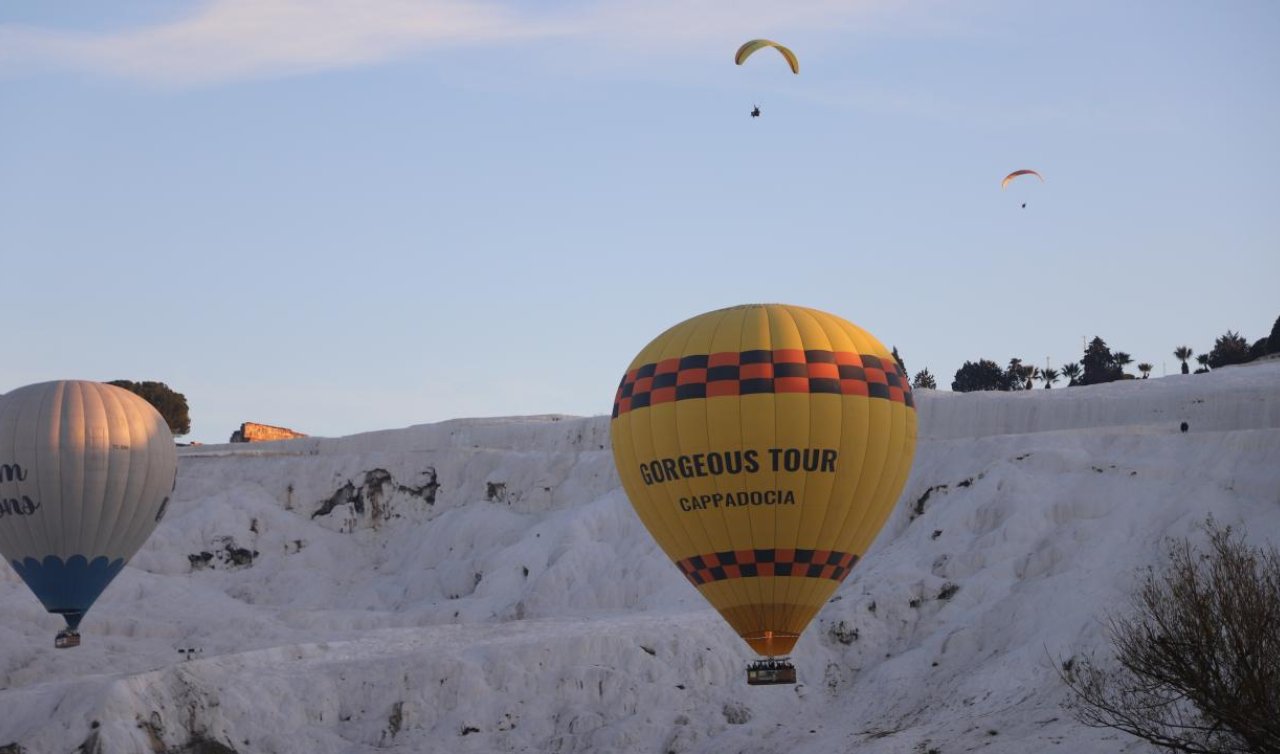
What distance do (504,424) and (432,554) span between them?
18.1 m

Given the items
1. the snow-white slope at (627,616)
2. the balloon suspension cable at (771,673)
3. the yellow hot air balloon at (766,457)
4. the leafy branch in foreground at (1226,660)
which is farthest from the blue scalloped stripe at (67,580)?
the leafy branch in foreground at (1226,660)

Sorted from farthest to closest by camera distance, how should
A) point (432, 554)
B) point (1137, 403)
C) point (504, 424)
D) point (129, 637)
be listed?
point (504, 424), point (432, 554), point (1137, 403), point (129, 637)

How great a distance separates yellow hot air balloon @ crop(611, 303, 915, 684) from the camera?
45.5 metres

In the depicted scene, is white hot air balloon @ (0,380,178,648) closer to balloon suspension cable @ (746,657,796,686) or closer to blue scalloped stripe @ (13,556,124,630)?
blue scalloped stripe @ (13,556,124,630)

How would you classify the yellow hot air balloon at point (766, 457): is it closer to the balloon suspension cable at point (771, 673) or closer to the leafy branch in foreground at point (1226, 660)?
the balloon suspension cable at point (771, 673)

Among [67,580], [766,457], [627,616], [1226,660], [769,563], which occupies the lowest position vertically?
[1226,660]

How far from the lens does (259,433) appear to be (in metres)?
132

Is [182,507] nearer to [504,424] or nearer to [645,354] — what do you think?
[504,424]

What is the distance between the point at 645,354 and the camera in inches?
1890

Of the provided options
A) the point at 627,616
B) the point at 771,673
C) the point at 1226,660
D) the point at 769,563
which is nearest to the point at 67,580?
the point at 627,616

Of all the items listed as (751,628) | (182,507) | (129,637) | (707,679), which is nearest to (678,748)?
(707,679)

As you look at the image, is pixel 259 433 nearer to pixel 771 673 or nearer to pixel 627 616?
pixel 627 616

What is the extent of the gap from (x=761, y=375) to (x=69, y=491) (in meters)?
30.9

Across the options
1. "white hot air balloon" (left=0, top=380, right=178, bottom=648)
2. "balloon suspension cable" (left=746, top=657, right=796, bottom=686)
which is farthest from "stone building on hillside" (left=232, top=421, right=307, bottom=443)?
"balloon suspension cable" (left=746, top=657, right=796, bottom=686)
